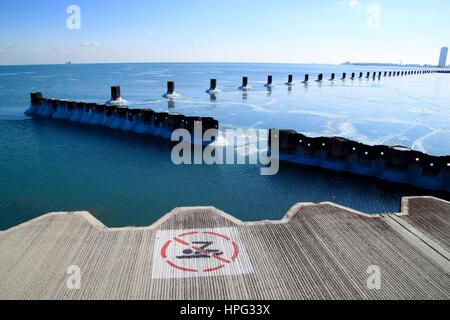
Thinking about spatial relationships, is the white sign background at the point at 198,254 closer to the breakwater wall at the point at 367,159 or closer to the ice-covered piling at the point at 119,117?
the breakwater wall at the point at 367,159

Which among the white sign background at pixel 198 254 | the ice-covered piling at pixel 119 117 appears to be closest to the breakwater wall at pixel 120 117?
the ice-covered piling at pixel 119 117

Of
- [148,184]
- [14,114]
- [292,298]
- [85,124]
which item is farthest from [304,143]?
[14,114]

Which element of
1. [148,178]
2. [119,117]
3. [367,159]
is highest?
[119,117]

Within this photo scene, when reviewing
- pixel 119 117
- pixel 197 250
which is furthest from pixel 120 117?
pixel 197 250

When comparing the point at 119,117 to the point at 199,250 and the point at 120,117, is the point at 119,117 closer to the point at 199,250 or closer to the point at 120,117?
the point at 120,117

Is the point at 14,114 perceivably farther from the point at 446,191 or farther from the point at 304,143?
the point at 446,191

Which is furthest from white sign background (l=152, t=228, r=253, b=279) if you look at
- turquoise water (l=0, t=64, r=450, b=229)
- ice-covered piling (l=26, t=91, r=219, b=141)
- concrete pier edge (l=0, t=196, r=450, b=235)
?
ice-covered piling (l=26, t=91, r=219, b=141)
